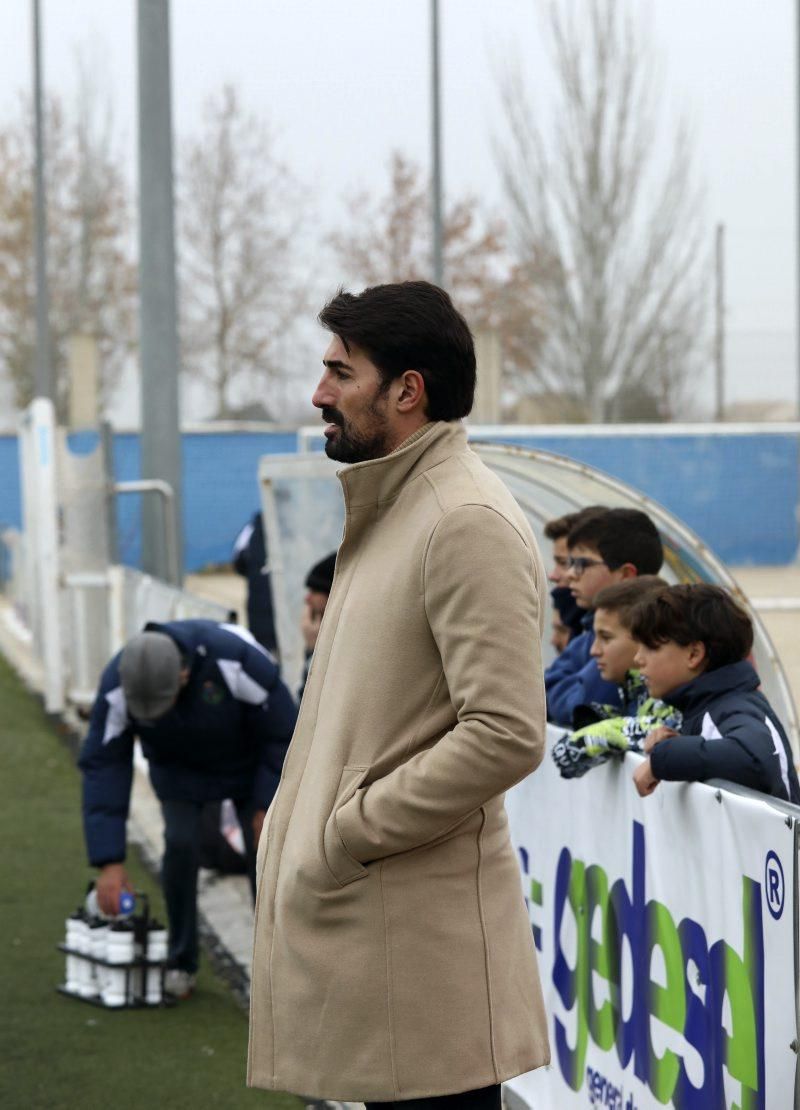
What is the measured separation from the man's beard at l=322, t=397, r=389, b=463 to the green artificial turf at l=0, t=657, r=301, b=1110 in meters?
2.78

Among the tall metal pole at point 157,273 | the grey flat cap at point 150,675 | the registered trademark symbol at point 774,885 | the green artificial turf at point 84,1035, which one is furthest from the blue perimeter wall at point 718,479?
the registered trademark symbol at point 774,885

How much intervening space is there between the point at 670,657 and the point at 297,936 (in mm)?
1367

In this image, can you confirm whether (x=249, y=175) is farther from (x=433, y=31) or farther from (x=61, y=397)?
(x=433, y=31)

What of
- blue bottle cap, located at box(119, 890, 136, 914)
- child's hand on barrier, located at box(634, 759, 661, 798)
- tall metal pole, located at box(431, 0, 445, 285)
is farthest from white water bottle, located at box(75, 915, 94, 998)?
tall metal pole, located at box(431, 0, 445, 285)

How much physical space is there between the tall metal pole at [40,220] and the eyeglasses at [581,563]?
19.4m

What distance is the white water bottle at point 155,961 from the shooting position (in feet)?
18.4

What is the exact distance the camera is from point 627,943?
3.66 metres

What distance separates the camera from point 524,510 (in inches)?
282

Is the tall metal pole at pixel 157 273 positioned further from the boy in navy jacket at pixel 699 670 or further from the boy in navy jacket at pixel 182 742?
the boy in navy jacket at pixel 699 670

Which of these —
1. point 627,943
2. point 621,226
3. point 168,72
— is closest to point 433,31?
point 168,72

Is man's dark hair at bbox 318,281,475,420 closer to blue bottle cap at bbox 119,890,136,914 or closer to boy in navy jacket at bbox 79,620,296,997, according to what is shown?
boy in navy jacket at bbox 79,620,296,997

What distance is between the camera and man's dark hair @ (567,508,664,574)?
477cm

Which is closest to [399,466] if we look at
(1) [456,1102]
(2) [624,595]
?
(1) [456,1102]

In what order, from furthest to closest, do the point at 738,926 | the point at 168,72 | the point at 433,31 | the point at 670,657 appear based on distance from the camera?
the point at 433,31 → the point at 168,72 → the point at 670,657 → the point at 738,926
